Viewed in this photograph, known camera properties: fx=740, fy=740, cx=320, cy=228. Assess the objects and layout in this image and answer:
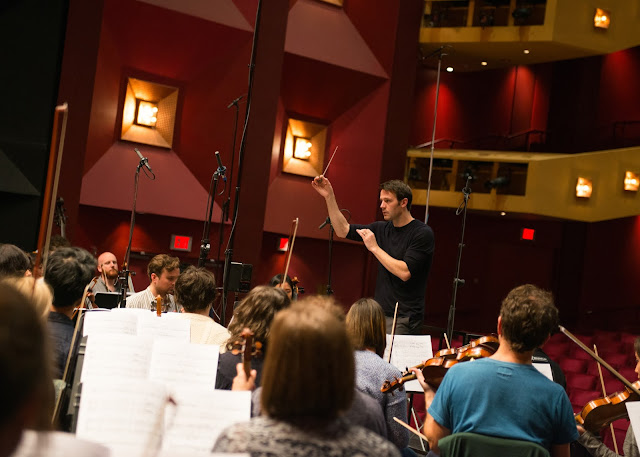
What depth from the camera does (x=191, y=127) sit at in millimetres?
9195

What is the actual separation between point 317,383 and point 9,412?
0.69m

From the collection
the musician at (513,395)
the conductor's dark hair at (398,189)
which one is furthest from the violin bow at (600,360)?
the conductor's dark hair at (398,189)

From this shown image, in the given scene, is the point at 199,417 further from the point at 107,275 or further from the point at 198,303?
the point at 107,275

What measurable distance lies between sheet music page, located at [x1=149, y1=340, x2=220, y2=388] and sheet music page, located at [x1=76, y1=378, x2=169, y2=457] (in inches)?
19.8

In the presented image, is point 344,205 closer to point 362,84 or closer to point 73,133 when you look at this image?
point 362,84

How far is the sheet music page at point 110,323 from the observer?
2934 millimetres

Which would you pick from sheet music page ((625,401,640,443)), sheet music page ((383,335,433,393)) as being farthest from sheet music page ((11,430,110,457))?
sheet music page ((383,335,433,393))

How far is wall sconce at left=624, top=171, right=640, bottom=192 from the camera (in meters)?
11.5

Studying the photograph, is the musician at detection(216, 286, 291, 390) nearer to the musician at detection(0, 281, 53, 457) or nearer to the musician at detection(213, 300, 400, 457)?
the musician at detection(213, 300, 400, 457)

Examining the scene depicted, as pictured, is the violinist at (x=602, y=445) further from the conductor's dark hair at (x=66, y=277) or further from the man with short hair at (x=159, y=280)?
the man with short hair at (x=159, y=280)

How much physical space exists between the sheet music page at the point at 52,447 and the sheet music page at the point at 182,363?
1.29 metres

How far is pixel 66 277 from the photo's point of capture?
10.1ft

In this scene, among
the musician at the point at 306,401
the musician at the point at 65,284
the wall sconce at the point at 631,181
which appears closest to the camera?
the musician at the point at 306,401

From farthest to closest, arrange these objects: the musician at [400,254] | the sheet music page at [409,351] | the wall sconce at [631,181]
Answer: the wall sconce at [631,181]
the musician at [400,254]
the sheet music page at [409,351]
